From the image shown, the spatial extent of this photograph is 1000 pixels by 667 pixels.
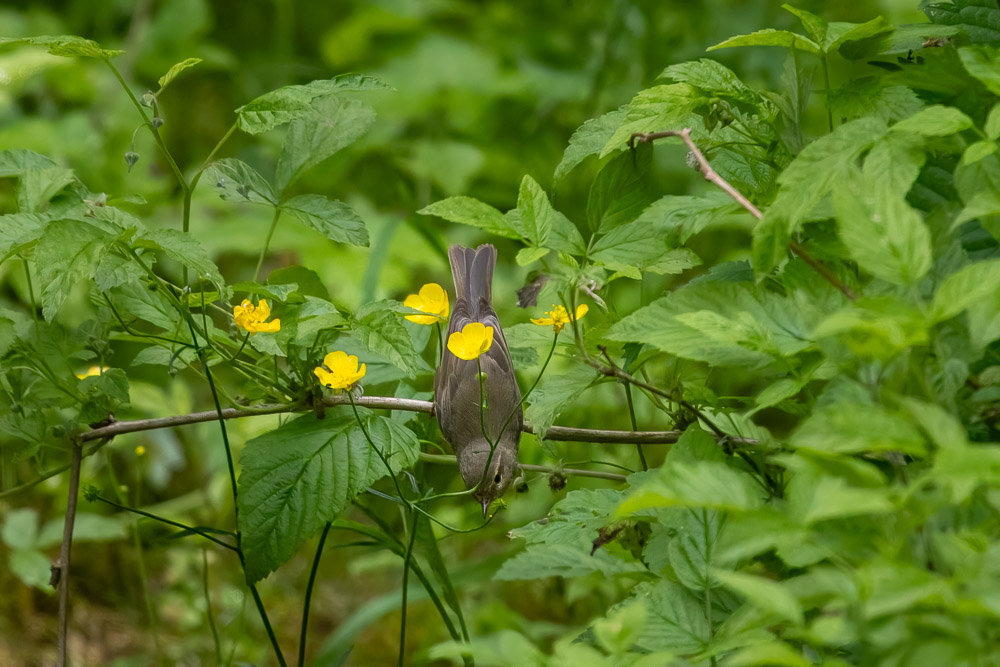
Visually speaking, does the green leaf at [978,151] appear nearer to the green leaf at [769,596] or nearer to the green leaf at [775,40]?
the green leaf at [775,40]

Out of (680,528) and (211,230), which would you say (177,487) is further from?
(680,528)

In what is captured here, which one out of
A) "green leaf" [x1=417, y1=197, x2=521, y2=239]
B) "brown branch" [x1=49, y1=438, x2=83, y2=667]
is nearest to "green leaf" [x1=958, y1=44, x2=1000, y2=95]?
"green leaf" [x1=417, y1=197, x2=521, y2=239]

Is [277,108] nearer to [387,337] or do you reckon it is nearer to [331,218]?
[331,218]

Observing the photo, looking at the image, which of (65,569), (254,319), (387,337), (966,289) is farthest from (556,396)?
(65,569)

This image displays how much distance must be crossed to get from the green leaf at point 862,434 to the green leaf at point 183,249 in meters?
0.75

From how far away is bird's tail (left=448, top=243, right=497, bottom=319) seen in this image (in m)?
1.78

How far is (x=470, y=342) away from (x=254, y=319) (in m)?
0.31

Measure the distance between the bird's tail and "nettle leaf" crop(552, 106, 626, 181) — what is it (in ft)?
1.94

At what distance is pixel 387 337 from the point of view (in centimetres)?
113

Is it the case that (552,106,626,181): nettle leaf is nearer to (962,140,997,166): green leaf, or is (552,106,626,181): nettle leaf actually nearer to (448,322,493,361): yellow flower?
(448,322,493,361): yellow flower

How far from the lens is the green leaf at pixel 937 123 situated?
0.81m

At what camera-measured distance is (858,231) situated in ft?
2.47

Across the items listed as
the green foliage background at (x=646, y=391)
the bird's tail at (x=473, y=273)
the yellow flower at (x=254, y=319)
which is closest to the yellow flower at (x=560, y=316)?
the green foliage background at (x=646, y=391)

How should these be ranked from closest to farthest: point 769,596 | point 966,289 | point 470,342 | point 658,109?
point 769,596 → point 966,289 → point 658,109 → point 470,342
